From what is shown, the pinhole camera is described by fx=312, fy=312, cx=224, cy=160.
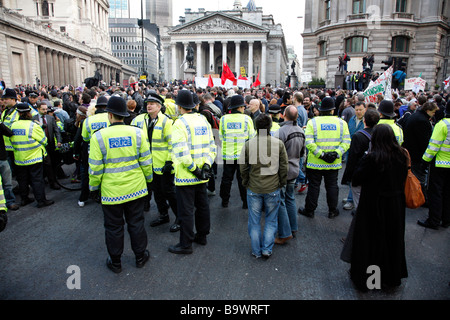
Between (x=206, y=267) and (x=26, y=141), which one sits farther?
(x=26, y=141)

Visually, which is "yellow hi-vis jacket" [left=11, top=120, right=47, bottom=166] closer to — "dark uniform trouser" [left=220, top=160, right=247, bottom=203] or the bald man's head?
"dark uniform trouser" [left=220, top=160, right=247, bottom=203]

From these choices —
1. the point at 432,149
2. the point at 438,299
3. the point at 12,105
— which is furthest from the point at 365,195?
the point at 12,105

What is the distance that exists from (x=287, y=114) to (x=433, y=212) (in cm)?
320

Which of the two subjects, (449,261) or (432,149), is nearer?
(449,261)

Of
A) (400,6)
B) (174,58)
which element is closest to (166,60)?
(174,58)

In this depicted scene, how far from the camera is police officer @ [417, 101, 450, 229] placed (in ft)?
17.3

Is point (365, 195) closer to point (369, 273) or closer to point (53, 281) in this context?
point (369, 273)

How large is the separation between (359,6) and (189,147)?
37.9 metres

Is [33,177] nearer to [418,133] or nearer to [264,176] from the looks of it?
[264,176]

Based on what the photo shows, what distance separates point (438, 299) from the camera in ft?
11.7

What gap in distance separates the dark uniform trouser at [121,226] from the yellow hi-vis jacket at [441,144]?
4.93 metres

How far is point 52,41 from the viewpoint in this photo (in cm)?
4225

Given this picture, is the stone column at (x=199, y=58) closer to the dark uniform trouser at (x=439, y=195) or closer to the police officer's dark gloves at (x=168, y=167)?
the police officer's dark gloves at (x=168, y=167)

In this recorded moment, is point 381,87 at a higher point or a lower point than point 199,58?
lower
